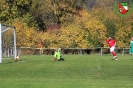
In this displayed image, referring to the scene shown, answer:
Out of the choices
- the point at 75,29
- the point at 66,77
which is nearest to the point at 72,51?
the point at 75,29

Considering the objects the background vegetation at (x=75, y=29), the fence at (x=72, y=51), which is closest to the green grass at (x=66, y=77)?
the fence at (x=72, y=51)

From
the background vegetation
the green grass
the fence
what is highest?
the background vegetation

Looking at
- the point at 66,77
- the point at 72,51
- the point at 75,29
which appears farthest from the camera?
the point at 75,29

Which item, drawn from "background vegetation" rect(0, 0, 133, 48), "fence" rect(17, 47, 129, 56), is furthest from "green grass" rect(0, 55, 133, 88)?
"background vegetation" rect(0, 0, 133, 48)

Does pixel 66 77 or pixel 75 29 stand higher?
pixel 75 29

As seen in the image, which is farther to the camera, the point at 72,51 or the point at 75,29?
the point at 75,29

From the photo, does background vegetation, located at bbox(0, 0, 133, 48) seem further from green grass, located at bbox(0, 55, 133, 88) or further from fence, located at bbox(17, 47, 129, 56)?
green grass, located at bbox(0, 55, 133, 88)

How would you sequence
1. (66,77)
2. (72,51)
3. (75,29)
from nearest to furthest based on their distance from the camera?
(66,77) < (72,51) < (75,29)

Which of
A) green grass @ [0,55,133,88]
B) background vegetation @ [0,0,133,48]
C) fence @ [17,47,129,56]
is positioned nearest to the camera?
green grass @ [0,55,133,88]

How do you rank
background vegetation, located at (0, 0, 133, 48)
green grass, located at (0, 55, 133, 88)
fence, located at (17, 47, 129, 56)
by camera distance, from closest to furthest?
green grass, located at (0, 55, 133, 88) < fence, located at (17, 47, 129, 56) < background vegetation, located at (0, 0, 133, 48)

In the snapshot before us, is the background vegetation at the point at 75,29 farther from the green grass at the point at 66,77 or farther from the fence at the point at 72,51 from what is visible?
the green grass at the point at 66,77

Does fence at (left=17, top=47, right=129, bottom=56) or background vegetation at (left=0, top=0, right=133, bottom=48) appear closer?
fence at (left=17, top=47, right=129, bottom=56)

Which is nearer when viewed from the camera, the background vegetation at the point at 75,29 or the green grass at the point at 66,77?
the green grass at the point at 66,77

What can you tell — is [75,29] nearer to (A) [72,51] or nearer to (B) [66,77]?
(A) [72,51]
